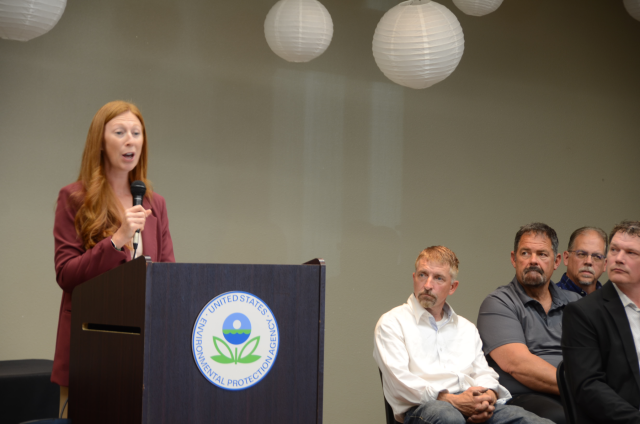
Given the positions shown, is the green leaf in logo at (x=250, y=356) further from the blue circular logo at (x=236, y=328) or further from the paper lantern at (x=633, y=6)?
the paper lantern at (x=633, y=6)

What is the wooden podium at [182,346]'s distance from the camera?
4.59ft

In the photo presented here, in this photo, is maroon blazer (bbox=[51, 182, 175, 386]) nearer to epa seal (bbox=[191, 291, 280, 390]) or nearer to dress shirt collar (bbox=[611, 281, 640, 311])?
epa seal (bbox=[191, 291, 280, 390])

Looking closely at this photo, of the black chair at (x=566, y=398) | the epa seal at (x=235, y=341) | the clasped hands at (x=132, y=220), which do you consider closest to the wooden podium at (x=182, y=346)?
the epa seal at (x=235, y=341)

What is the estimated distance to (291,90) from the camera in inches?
178

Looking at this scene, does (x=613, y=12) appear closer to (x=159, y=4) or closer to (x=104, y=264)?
(x=159, y=4)

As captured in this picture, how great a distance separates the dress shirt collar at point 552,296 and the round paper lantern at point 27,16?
2640mm

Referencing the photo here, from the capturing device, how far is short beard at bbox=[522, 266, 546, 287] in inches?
133

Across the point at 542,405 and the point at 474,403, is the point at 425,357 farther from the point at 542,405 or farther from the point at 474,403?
the point at 542,405

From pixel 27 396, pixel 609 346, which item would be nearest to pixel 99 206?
pixel 27 396

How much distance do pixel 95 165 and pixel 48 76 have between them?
2196 mm

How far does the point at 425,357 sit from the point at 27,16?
233cm

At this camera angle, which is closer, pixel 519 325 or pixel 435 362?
pixel 435 362

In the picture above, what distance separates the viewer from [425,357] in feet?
9.65

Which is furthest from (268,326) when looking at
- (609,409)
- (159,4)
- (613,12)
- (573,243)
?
(613,12)
